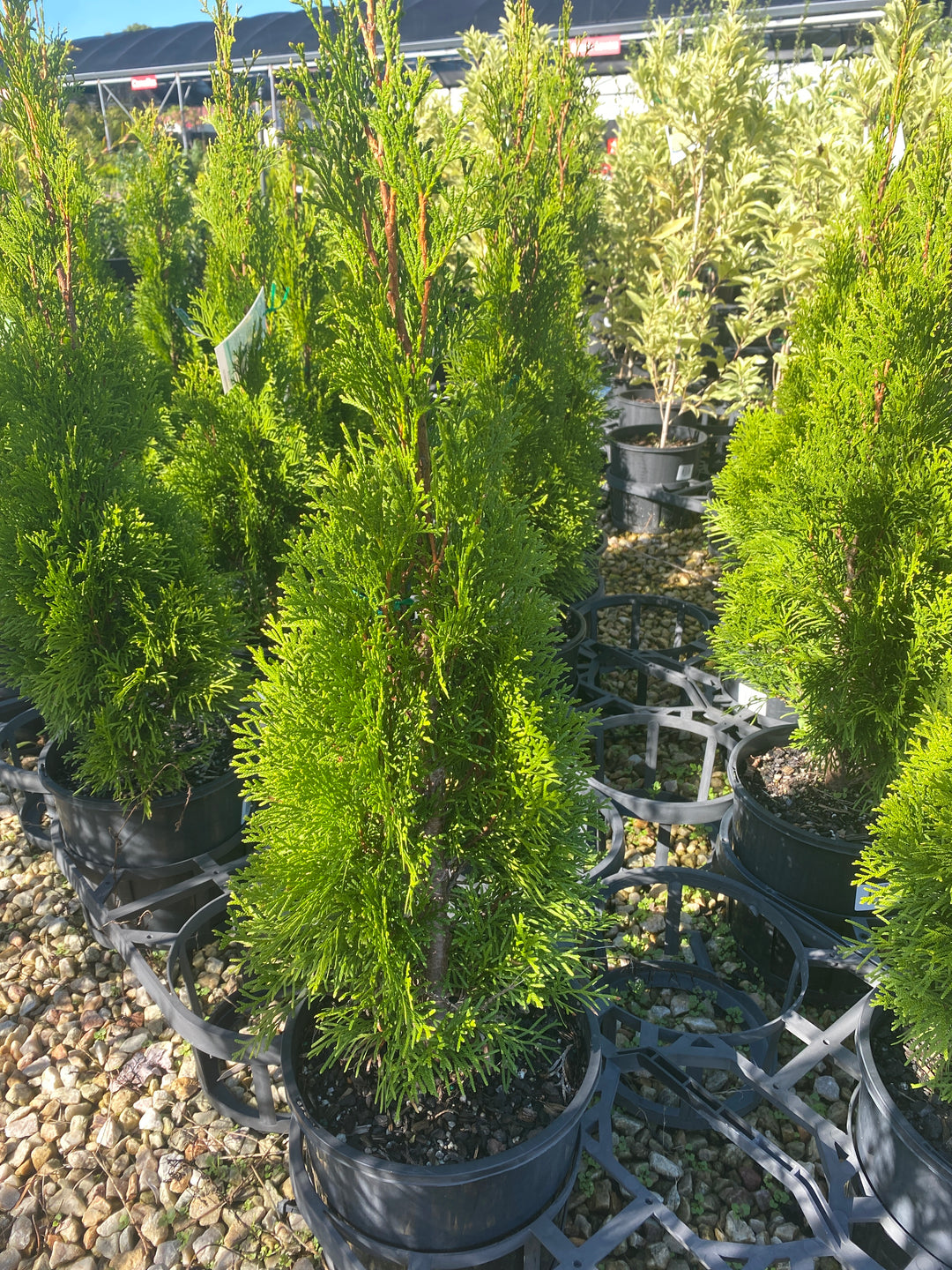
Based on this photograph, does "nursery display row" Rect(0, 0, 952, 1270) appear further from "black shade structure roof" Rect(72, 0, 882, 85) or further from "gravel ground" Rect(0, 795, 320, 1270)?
"black shade structure roof" Rect(72, 0, 882, 85)

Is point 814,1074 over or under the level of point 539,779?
under

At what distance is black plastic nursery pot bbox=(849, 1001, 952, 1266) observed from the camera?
1.90 metres

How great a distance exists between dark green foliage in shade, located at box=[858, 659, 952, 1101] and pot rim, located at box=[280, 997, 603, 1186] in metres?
0.75

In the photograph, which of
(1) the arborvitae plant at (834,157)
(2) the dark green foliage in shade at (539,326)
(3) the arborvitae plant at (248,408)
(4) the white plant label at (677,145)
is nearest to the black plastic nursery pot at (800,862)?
(2) the dark green foliage in shade at (539,326)

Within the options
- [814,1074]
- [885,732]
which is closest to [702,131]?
[885,732]

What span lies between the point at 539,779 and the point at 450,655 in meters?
0.32

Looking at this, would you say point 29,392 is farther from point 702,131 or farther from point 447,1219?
point 702,131

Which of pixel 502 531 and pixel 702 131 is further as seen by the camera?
pixel 702 131

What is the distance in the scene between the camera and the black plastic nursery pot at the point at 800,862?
284 centimetres

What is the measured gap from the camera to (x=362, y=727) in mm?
1699

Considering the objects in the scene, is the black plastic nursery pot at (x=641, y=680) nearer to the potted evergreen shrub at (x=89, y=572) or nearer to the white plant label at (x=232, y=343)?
the potted evergreen shrub at (x=89, y=572)

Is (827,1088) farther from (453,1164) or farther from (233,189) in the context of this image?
(233,189)

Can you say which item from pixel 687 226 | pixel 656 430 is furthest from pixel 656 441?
pixel 687 226

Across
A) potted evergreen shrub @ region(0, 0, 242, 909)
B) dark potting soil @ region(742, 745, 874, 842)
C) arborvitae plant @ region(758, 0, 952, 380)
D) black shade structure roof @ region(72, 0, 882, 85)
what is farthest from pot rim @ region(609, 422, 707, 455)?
black shade structure roof @ region(72, 0, 882, 85)
